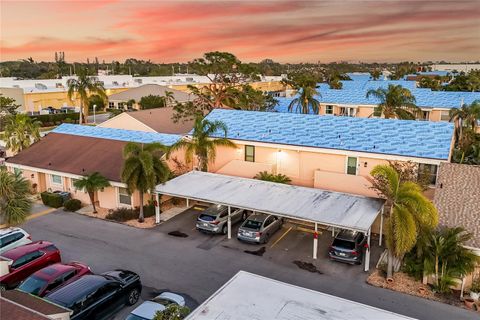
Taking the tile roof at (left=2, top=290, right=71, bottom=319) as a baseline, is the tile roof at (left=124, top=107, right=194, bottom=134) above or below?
above

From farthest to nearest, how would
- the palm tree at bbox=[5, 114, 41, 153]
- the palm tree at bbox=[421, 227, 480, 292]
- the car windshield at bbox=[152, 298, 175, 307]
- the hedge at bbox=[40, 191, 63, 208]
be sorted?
the palm tree at bbox=[5, 114, 41, 153] → the hedge at bbox=[40, 191, 63, 208] → the palm tree at bbox=[421, 227, 480, 292] → the car windshield at bbox=[152, 298, 175, 307]

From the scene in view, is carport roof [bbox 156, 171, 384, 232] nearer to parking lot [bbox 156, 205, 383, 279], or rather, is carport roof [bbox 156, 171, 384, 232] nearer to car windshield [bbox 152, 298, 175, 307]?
parking lot [bbox 156, 205, 383, 279]

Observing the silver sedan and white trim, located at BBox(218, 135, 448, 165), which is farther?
white trim, located at BBox(218, 135, 448, 165)

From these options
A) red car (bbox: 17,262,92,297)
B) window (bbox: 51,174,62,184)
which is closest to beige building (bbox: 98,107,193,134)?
window (bbox: 51,174,62,184)

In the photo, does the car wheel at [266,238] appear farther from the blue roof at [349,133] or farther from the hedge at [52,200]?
the hedge at [52,200]

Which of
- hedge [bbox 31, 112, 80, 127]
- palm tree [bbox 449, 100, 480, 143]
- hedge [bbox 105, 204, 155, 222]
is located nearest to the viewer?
hedge [bbox 105, 204, 155, 222]

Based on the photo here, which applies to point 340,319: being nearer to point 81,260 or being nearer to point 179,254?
point 179,254
